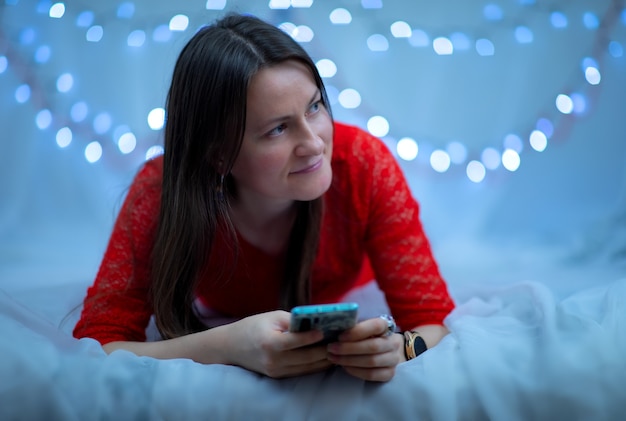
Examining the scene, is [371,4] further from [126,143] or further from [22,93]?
[22,93]

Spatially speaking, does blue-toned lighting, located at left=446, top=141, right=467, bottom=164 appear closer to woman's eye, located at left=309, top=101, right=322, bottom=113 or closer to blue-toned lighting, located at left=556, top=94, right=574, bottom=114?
blue-toned lighting, located at left=556, top=94, right=574, bottom=114

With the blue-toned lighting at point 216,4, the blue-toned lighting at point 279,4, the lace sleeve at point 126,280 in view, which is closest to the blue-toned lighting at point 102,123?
the blue-toned lighting at point 216,4

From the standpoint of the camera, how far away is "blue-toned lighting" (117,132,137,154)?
1.89 m

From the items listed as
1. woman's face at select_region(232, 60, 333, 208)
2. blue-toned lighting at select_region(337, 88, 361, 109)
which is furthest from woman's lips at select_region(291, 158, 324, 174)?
blue-toned lighting at select_region(337, 88, 361, 109)

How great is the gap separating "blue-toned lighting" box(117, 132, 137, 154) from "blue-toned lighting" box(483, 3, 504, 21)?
3.42 ft

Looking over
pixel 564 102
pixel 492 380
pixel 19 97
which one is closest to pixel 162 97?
pixel 19 97

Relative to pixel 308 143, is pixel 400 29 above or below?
above

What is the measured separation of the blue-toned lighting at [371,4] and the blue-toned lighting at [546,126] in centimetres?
55

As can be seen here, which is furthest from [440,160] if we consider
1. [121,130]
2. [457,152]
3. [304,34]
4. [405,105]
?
[121,130]

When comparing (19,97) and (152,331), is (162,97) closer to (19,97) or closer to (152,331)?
(19,97)

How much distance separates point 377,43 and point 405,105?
0.20 metres

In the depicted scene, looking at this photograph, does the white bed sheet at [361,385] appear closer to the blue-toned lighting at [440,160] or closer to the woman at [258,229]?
the woman at [258,229]

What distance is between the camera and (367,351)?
88cm

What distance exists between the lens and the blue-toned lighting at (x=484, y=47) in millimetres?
1904
